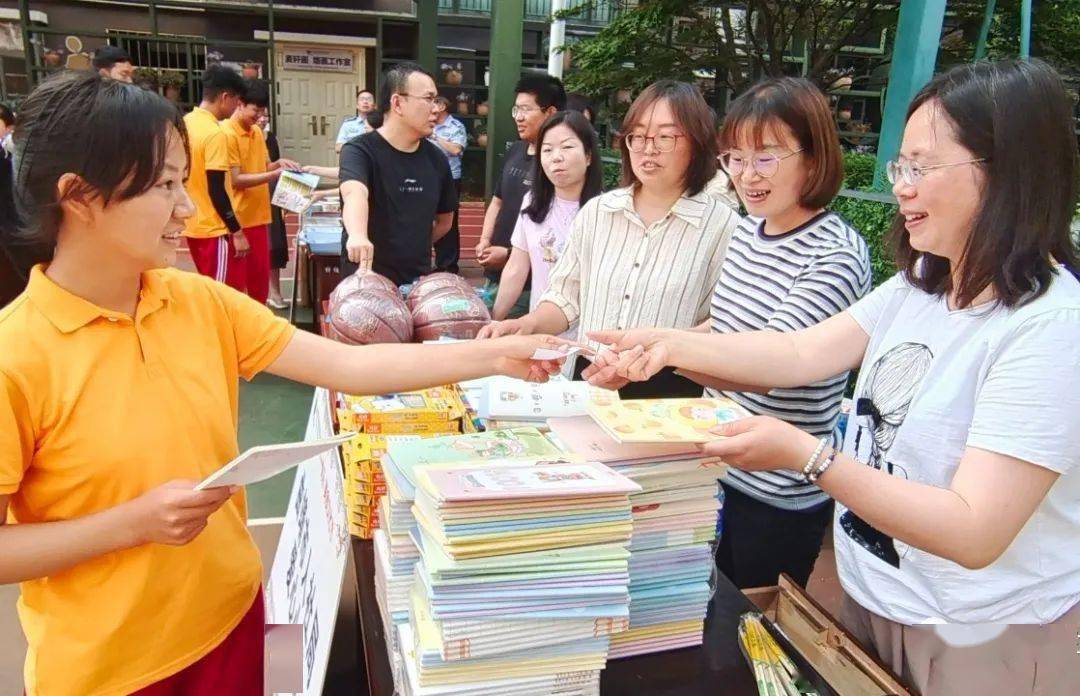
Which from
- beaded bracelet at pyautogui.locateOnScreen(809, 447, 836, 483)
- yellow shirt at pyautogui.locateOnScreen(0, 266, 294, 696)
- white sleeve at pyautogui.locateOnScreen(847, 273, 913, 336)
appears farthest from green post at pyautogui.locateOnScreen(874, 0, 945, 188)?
yellow shirt at pyautogui.locateOnScreen(0, 266, 294, 696)

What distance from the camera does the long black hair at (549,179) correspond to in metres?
3.22

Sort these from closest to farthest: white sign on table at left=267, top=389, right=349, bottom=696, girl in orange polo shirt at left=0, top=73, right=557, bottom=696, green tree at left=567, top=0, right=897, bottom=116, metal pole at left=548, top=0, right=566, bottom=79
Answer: girl in orange polo shirt at left=0, top=73, right=557, bottom=696 → white sign on table at left=267, top=389, right=349, bottom=696 → green tree at left=567, top=0, right=897, bottom=116 → metal pole at left=548, top=0, right=566, bottom=79

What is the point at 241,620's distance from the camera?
1409 mm

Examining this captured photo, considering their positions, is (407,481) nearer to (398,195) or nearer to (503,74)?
(398,195)

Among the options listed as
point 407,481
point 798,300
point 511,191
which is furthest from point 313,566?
point 511,191

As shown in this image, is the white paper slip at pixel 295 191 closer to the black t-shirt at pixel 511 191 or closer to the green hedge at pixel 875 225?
the black t-shirt at pixel 511 191

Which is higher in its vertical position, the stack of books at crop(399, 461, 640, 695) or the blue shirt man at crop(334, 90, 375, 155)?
the blue shirt man at crop(334, 90, 375, 155)

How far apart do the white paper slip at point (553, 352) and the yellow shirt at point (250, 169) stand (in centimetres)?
438

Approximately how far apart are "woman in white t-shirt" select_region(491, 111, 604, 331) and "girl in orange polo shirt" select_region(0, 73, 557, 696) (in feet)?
6.23

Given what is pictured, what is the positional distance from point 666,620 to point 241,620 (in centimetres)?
77

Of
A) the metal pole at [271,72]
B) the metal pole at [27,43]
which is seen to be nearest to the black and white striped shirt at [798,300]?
the metal pole at [271,72]

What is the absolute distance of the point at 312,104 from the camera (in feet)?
47.1

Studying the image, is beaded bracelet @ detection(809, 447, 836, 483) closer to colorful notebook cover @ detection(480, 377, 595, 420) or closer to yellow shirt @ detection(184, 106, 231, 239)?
colorful notebook cover @ detection(480, 377, 595, 420)

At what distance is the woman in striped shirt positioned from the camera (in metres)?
1.76
